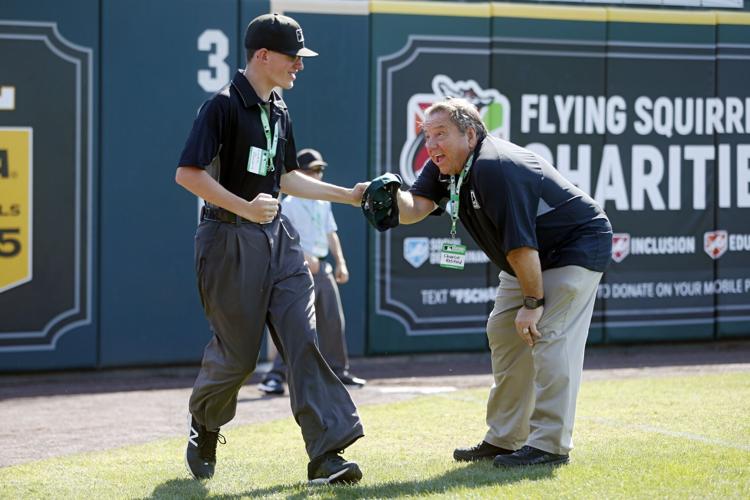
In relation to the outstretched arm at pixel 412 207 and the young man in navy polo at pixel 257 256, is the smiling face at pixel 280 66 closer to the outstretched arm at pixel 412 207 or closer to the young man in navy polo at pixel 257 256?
the young man in navy polo at pixel 257 256

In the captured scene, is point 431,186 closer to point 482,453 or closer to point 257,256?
point 257,256

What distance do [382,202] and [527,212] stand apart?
78 centimetres

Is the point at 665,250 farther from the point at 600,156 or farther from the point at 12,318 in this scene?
the point at 12,318

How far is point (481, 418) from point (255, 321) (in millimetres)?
3003

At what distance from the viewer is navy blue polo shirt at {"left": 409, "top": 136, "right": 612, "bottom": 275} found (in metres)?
5.54

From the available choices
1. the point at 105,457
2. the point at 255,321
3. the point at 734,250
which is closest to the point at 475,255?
the point at 734,250

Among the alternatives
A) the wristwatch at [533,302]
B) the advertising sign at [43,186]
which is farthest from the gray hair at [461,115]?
the advertising sign at [43,186]

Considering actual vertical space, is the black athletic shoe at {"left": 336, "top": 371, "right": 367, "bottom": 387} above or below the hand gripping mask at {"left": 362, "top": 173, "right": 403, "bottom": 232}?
below

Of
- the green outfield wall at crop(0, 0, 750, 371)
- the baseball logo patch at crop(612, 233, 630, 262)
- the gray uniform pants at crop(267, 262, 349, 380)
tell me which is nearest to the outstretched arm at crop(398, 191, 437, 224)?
the gray uniform pants at crop(267, 262, 349, 380)

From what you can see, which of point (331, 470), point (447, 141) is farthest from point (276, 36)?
point (331, 470)

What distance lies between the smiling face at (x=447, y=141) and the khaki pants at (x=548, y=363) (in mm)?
718

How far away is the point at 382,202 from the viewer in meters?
5.95

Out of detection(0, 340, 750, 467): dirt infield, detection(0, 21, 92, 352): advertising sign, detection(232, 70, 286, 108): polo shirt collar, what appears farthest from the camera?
detection(0, 21, 92, 352): advertising sign

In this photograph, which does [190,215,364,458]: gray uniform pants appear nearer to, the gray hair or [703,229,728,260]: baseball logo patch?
the gray hair
